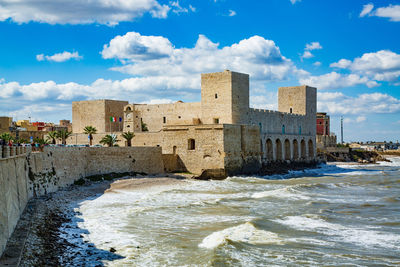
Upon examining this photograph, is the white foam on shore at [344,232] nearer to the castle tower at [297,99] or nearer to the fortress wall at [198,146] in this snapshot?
the fortress wall at [198,146]

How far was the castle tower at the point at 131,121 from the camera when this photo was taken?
42.0 metres

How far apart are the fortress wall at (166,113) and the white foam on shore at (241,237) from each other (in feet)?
87.0

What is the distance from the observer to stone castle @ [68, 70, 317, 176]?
3262cm

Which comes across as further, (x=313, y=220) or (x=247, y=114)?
(x=247, y=114)

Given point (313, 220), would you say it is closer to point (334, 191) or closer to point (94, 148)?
point (334, 191)

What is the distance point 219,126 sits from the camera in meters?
32.1

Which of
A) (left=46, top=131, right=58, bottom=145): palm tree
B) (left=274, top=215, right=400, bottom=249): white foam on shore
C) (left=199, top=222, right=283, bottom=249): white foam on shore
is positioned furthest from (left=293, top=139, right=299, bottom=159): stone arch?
(left=199, top=222, right=283, bottom=249): white foam on shore

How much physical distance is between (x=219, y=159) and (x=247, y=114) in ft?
26.5

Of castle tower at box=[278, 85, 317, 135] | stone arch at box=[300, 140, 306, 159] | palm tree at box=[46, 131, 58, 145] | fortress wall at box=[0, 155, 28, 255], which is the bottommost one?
fortress wall at box=[0, 155, 28, 255]

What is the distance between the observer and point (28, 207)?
16.8 meters

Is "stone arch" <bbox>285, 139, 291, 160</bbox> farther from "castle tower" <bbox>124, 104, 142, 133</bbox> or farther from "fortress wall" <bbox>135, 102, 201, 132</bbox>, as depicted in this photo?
"castle tower" <bbox>124, 104, 142, 133</bbox>

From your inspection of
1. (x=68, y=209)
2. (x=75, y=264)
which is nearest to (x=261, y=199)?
(x=68, y=209)

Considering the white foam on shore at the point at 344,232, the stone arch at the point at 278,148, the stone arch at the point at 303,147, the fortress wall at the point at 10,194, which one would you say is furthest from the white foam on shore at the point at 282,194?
the stone arch at the point at 303,147

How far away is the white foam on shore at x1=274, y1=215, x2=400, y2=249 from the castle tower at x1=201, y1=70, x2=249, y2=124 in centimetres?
2005
